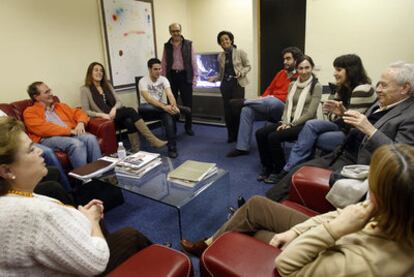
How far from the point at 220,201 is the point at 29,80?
8.32 ft

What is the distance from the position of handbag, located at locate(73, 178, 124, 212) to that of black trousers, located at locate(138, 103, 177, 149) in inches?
49.1

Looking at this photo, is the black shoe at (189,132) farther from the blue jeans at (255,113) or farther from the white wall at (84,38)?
the blue jeans at (255,113)

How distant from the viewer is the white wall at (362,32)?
3537 millimetres

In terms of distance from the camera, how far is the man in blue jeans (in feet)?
10.3

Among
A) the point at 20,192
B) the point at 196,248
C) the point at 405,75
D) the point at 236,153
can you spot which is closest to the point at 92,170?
the point at 196,248

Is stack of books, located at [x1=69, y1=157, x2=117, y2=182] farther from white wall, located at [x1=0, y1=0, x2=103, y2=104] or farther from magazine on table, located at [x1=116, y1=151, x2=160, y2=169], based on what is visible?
white wall, located at [x1=0, y1=0, x2=103, y2=104]

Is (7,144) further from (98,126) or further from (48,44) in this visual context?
(48,44)

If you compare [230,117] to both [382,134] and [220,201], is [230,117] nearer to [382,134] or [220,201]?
[220,201]

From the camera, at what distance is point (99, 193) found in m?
2.39

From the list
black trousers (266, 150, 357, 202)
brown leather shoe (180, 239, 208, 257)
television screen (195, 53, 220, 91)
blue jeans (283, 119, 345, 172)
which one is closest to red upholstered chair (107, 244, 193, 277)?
brown leather shoe (180, 239, 208, 257)

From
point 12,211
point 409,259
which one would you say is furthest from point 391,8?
→ point 12,211

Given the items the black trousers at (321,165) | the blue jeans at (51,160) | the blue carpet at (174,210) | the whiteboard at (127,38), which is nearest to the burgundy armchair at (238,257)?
the blue carpet at (174,210)

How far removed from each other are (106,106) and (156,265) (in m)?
2.71

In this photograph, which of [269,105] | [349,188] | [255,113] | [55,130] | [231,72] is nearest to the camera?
[349,188]
